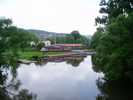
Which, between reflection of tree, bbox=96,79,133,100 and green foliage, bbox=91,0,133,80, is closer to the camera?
reflection of tree, bbox=96,79,133,100

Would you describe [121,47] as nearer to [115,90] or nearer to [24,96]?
[115,90]

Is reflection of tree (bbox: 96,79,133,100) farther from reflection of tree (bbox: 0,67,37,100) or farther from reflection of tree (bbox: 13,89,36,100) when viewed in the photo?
reflection of tree (bbox: 0,67,37,100)

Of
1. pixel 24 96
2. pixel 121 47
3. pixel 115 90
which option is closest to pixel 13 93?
pixel 24 96

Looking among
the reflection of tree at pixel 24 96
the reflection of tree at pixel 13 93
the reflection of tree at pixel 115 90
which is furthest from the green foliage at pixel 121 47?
the reflection of tree at pixel 13 93

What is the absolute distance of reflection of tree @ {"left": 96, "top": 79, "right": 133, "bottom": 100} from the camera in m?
14.9

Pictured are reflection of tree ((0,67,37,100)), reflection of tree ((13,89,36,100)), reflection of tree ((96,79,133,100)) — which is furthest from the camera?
reflection of tree ((96,79,133,100))

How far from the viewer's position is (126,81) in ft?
61.1

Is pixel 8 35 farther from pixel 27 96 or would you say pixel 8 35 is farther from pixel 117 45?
pixel 117 45

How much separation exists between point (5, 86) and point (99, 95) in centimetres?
730

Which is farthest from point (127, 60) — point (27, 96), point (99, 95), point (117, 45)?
point (27, 96)

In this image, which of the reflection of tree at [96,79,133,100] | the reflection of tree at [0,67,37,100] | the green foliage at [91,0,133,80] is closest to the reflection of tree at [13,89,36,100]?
the reflection of tree at [0,67,37,100]

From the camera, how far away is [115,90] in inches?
655

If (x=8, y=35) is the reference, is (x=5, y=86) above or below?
below

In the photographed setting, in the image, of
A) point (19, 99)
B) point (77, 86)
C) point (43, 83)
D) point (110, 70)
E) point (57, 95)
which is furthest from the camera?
point (43, 83)
